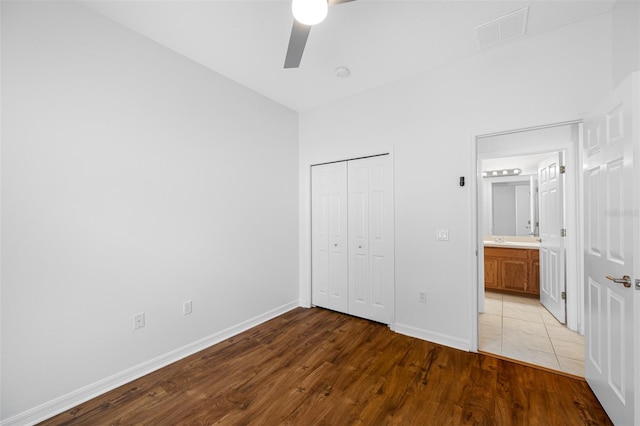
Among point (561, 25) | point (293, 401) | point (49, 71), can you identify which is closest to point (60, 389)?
point (293, 401)

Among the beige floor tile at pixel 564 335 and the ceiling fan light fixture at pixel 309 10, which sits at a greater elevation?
the ceiling fan light fixture at pixel 309 10

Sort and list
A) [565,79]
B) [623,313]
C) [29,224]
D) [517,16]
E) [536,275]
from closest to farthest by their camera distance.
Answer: [623,313] → [29,224] → [517,16] → [565,79] → [536,275]

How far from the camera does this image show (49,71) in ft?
5.87

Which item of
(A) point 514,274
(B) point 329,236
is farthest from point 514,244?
(B) point 329,236

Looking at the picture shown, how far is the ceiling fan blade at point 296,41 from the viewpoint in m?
1.56

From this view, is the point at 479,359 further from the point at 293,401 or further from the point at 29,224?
the point at 29,224

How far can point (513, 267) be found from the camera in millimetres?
4242

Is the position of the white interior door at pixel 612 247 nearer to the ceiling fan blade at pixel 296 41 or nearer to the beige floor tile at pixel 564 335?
the beige floor tile at pixel 564 335

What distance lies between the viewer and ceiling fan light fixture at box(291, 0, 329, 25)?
135cm

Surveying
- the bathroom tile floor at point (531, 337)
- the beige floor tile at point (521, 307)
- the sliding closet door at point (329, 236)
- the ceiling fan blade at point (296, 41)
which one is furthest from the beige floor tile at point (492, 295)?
the ceiling fan blade at point (296, 41)

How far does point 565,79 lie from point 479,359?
2.52 metres

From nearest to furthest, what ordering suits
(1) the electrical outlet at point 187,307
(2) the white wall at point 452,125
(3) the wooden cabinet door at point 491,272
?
1. (2) the white wall at point 452,125
2. (1) the electrical outlet at point 187,307
3. (3) the wooden cabinet door at point 491,272

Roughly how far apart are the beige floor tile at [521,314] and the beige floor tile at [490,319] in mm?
173

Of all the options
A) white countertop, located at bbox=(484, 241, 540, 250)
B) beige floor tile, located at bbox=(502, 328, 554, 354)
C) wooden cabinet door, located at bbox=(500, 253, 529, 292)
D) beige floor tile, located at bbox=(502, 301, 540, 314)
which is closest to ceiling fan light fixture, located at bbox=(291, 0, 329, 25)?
beige floor tile, located at bbox=(502, 328, 554, 354)
